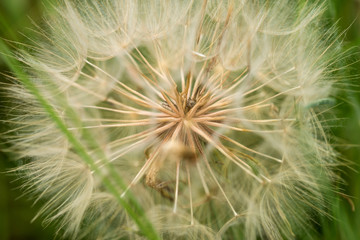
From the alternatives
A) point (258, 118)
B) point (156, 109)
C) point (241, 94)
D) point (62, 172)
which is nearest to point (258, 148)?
point (258, 118)

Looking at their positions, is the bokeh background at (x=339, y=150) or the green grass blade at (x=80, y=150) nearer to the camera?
the green grass blade at (x=80, y=150)

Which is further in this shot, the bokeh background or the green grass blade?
the bokeh background

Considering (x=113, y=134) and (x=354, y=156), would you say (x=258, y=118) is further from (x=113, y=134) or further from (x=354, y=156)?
(x=113, y=134)

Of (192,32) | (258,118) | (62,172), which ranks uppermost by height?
(192,32)

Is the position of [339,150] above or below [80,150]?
below

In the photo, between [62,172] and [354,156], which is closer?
[62,172]

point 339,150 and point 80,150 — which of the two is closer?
→ point 80,150

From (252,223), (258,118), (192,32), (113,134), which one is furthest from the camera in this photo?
(113,134)

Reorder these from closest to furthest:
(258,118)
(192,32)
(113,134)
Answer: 1. (192,32)
2. (258,118)
3. (113,134)
